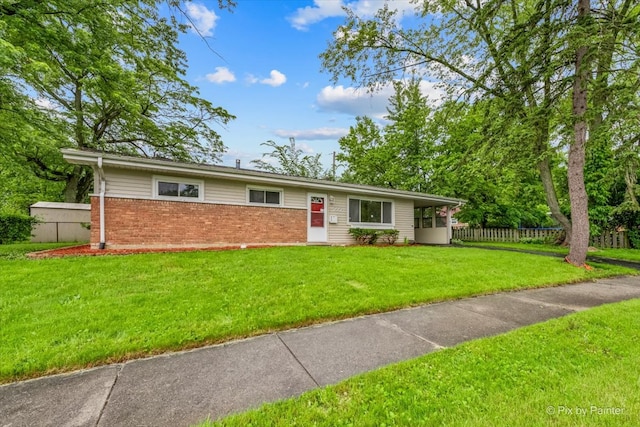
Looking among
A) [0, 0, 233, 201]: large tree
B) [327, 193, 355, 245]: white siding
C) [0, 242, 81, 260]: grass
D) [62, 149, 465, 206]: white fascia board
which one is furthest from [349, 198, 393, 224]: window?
[0, 242, 81, 260]: grass

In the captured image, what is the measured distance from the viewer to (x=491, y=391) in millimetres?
2170

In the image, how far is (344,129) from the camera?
23.1 metres

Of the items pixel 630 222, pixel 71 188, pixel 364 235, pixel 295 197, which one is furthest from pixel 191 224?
pixel 630 222

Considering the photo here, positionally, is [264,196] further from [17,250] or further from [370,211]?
[17,250]

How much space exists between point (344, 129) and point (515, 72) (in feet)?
51.1

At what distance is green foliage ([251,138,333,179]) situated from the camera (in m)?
25.2

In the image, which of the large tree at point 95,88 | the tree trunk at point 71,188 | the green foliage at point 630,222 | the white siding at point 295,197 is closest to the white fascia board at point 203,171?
the white siding at point 295,197

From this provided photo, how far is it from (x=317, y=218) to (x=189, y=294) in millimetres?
7328

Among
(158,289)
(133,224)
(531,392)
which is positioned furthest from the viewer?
(133,224)

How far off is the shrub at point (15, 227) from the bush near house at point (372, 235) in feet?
46.1

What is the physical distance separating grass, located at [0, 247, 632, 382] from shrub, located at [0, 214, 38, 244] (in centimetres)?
831

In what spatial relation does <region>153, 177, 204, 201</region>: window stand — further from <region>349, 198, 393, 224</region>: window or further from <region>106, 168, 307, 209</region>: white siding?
<region>349, 198, 393, 224</region>: window

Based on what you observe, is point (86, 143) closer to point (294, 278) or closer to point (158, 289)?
point (158, 289)

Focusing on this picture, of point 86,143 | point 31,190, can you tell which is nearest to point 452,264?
point 86,143
